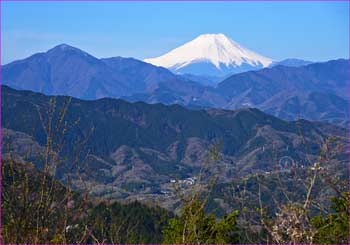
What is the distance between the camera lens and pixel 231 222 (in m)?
20.8

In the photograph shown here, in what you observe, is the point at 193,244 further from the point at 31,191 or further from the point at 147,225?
the point at 147,225

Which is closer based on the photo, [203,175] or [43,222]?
[43,222]

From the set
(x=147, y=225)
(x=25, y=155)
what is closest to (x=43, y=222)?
(x=25, y=155)

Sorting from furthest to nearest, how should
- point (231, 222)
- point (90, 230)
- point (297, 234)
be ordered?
point (231, 222) < point (90, 230) < point (297, 234)

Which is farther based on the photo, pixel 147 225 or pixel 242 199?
pixel 147 225

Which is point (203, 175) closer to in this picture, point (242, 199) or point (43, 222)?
point (242, 199)

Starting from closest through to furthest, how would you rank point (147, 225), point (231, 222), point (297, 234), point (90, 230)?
point (297, 234)
point (90, 230)
point (231, 222)
point (147, 225)

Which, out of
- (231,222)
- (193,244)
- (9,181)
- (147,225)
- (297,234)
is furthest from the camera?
(147,225)

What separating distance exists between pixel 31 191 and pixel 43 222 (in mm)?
348

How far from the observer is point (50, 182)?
4914 millimetres

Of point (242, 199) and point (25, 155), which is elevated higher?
point (25, 155)

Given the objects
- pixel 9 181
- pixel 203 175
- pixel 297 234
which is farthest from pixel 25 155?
pixel 297 234

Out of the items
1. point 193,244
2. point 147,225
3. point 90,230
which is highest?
point 90,230

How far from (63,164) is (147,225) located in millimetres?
52252
